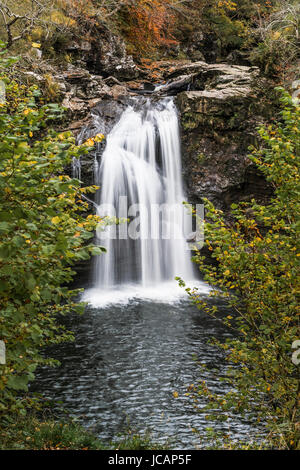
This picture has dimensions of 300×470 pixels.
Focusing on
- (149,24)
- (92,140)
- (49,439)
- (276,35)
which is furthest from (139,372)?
(149,24)

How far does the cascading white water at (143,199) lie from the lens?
13.9 meters

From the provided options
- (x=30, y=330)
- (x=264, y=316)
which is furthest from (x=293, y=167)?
(x=30, y=330)

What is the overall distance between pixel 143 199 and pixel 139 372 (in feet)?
24.1

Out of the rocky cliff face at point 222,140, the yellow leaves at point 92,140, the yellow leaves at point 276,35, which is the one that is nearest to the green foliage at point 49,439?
the yellow leaves at point 92,140

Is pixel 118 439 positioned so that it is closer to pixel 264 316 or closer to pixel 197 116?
pixel 264 316

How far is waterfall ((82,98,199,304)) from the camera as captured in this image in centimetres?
1384

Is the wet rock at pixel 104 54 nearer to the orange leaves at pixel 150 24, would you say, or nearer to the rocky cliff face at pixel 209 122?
the rocky cliff face at pixel 209 122

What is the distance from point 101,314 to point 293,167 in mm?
Result: 7714

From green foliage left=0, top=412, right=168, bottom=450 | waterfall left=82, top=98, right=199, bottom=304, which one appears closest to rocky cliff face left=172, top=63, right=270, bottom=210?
waterfall left=82, top=98, right=199, bottom=304

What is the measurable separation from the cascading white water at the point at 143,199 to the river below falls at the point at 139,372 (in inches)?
107

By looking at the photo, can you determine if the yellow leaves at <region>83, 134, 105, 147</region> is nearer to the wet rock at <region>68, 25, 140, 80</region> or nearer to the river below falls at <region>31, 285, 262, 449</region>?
the river below falls at <region>31, 285, 262, 449</region>

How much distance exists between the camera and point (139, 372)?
25.8 ft

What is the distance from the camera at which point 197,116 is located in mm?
14617

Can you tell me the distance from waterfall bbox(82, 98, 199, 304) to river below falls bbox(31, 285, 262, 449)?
108 inches
